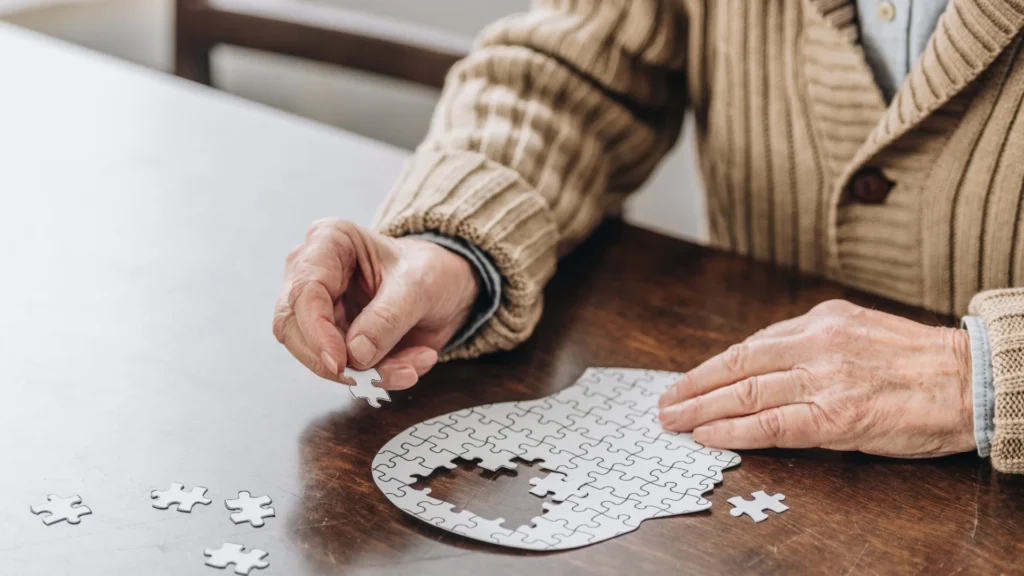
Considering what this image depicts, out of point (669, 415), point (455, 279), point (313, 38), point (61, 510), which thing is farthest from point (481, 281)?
point (313, 38)

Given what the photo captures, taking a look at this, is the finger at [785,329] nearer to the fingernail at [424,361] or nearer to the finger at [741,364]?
the finger at [741,364]

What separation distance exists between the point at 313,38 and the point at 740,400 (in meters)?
1.36

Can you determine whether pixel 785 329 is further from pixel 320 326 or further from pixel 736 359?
pixel 320 326

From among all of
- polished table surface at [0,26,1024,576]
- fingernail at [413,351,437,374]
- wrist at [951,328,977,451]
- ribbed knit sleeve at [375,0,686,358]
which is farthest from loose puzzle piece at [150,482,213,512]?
wrist at [951,328,977,451]

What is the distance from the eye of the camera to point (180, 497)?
95 centimetres

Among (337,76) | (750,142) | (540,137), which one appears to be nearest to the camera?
(540,137)

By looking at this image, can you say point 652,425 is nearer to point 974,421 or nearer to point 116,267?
point 974,421

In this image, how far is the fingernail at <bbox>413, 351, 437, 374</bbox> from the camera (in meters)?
1.13

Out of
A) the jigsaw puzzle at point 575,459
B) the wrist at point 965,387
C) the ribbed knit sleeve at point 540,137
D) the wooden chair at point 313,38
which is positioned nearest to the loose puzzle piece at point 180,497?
the jigsaw puzzle at point 575,459

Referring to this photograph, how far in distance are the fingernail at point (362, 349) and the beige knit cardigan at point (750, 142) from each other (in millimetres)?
178

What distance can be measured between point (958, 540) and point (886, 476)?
0.11 metres

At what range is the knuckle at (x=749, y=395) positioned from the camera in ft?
3.55

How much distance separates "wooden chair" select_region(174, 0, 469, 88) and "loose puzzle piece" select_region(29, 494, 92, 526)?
1.20 meters

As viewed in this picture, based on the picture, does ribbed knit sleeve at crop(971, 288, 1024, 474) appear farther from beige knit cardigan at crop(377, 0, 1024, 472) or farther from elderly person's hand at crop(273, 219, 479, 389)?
elderly person's hand at crop(273, 219, 479, 389)
